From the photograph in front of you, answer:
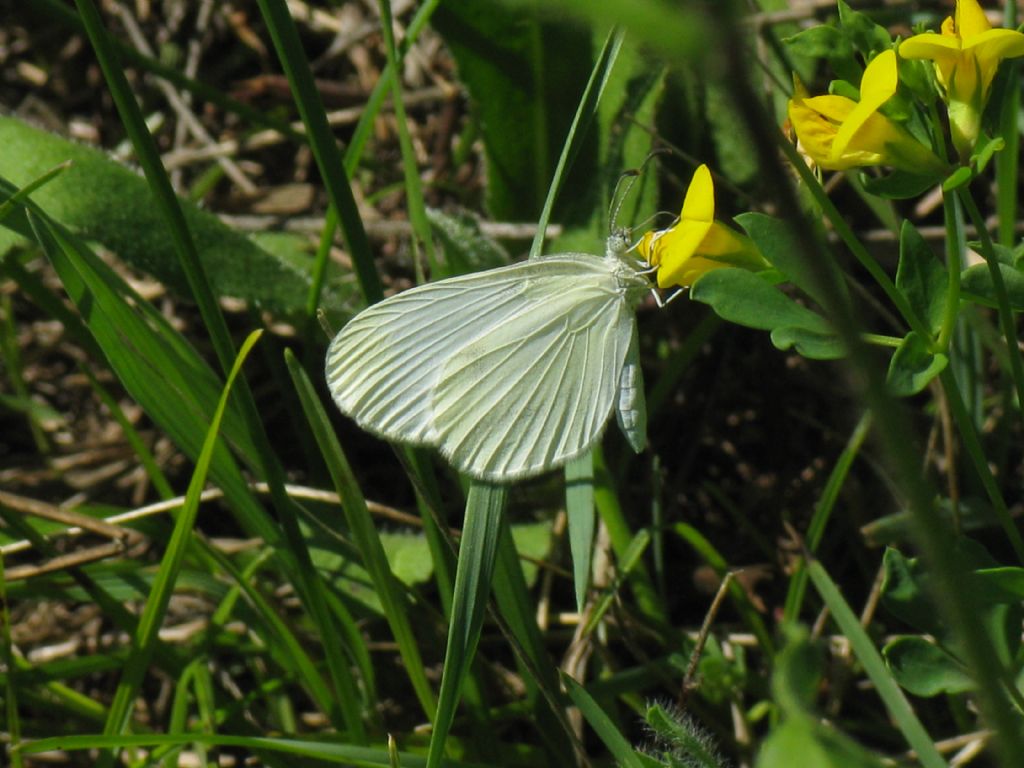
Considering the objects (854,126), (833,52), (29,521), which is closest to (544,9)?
(854,126)

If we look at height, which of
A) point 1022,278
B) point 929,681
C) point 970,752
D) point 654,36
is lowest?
point 970,752

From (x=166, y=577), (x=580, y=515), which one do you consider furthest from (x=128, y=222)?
(x=580, y=515)

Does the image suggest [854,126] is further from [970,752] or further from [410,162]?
[970,752]

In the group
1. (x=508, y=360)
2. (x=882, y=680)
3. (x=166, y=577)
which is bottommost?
(x=882, y=680)

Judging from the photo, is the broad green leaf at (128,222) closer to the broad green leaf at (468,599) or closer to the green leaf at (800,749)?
the broad green leaf at (468,599)

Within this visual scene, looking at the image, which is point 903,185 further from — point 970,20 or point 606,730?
point 606,730
